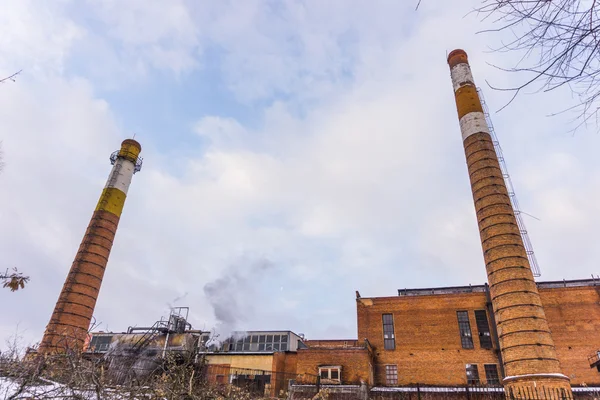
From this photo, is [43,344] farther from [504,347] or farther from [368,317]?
[504,347]

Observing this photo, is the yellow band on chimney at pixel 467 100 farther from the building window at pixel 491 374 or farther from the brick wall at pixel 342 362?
the brick wall at pixel 342 362

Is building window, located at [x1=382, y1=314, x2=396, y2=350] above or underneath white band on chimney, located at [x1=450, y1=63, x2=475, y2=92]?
underneath

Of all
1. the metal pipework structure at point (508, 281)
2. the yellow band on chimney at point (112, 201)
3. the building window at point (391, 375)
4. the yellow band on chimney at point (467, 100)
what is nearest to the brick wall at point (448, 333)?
the building window at point (391, 375)

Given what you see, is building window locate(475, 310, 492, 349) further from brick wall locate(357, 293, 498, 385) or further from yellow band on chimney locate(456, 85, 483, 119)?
yellow band on chimney locate(456, 85, 483, 119)

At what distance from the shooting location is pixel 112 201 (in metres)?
28.1

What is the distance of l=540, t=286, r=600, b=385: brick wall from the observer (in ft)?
76.3

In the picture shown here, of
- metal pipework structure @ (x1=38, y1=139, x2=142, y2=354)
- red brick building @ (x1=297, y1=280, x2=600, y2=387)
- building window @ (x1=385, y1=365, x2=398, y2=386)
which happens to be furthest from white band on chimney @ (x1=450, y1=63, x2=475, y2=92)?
metal pipework structure @ (x1=38, y1=139, x2=142, y2=354)

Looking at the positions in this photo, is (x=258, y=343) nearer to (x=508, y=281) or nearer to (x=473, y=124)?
(x=508, y=281)

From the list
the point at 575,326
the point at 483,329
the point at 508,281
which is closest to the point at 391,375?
the point at 483,329

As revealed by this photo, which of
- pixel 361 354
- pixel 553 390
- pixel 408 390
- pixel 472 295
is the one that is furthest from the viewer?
pixel 472 295

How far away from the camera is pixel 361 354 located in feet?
78.4

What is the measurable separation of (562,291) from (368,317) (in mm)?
13147

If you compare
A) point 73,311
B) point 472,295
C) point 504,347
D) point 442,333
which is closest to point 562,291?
point 472,295

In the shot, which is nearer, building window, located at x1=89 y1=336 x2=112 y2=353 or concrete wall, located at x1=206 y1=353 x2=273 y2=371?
concrete wall, located at x1=206 y1=353 x2=273 y2=371
